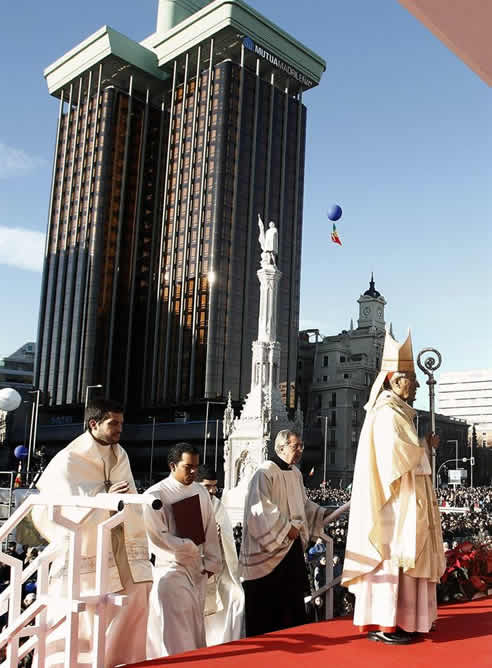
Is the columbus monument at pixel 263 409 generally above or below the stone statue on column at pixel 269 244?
below

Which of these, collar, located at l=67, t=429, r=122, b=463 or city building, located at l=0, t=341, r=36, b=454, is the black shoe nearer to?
collar, located at l=67, t=429, r=122, b=463

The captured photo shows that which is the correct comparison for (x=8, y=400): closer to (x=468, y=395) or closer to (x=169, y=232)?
(x=169, y=232)

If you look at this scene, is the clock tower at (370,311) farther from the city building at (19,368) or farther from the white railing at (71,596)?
the white railing at (71,596)

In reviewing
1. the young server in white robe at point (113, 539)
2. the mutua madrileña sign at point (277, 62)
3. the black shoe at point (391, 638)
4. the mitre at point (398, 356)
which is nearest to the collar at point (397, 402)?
the mitre at point (398, 356)

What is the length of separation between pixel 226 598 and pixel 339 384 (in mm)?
63919

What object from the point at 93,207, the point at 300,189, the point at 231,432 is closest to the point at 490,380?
the point at 300,189

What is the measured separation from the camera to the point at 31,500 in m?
3.89

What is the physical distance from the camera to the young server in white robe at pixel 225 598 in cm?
628

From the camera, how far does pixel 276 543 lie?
5977 millimetres

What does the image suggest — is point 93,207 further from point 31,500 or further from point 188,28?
point 31,500

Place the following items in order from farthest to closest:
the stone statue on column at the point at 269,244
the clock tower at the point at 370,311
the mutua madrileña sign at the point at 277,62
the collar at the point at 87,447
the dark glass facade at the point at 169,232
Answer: the clock tower at the point at 370,311 < the mutua madrileña sign at the point at 277,62 < the dark glass facade at the point at 169,232 < the stone statue on column at the point at 269,244 < the collar at the point at 87,447

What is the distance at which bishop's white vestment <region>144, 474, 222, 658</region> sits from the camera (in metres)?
5.22

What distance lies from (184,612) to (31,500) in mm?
1977

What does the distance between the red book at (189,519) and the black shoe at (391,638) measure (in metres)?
1.54
